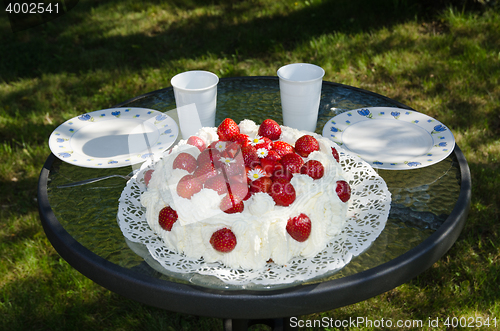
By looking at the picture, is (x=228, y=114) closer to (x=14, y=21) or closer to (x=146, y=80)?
(x=146, y=80)

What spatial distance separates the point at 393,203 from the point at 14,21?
19.0 feet

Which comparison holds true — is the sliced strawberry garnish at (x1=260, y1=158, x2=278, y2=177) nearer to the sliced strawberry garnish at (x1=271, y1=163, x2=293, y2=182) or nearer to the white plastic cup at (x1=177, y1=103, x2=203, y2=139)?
the sliced strawberry garnish at (x1=271, y1=163, x2=293, y2=182)

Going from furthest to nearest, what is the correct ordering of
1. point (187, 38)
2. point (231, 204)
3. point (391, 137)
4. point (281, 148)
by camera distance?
point (187, 38)
point (391, 137)
point (281, 148)
point (231, 204)

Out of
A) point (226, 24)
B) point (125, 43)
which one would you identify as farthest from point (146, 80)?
point (226, 24)

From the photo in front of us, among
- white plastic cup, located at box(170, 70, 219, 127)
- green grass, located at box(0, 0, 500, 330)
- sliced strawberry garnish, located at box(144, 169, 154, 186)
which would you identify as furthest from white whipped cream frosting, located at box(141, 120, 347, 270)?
A: green grass, located at box(0, 0, 500, 330)

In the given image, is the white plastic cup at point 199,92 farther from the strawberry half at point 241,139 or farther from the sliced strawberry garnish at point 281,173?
the sliced strawberry garnish at point 281,173

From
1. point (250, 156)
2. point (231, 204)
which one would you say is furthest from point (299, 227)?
point (250, 156)

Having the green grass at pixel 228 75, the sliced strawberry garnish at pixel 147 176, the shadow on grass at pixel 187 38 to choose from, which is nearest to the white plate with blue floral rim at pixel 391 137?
the sliced strawberry garnish at pixel 147 176

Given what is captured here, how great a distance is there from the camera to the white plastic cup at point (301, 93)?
1.67 metres

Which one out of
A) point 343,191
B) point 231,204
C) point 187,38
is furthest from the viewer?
point 187,38

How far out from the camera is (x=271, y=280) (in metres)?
1.09

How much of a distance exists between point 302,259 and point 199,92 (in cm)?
79

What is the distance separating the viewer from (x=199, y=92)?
5.43 feet

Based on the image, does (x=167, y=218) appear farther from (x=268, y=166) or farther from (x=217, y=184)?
(x=268, y=166)
